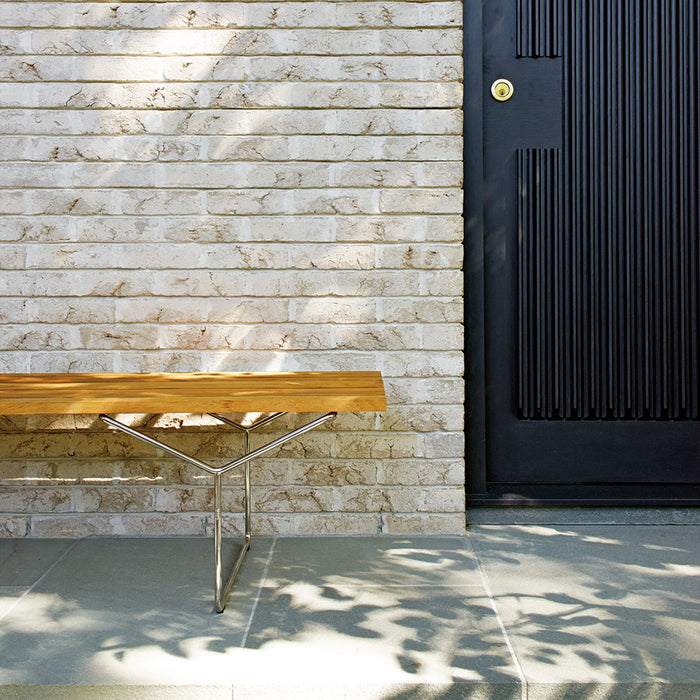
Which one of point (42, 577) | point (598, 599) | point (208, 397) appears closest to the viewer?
point (208, 397)

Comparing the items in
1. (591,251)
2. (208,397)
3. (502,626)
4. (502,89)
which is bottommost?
(502,626)

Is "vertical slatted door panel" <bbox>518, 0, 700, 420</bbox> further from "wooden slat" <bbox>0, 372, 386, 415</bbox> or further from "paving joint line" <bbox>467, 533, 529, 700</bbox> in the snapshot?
"wooden slat" <bbox>0, 372, 386, 415</bbox>

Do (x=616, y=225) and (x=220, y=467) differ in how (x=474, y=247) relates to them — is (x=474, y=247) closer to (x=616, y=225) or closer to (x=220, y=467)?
(x=616, y=225)

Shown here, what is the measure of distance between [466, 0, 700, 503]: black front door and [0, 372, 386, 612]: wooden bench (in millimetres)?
861

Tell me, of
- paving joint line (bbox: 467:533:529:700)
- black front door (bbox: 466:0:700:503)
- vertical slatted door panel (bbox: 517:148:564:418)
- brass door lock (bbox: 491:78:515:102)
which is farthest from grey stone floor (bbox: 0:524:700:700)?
brass door lock (bbox: 491:78:515:102)

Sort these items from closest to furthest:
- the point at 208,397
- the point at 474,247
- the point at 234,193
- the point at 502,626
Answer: the point at 208,397
the point at 502,626
the point at 234,193
the point at 474,247

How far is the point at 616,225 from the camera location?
9.67 ft

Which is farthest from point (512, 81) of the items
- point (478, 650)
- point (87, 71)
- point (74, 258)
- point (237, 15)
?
point (478, 650)

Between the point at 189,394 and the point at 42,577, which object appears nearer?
the point at 189,394

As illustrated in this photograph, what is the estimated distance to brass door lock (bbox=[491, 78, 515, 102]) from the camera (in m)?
2.93

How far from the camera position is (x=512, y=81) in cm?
294

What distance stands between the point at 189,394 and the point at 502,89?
190cm

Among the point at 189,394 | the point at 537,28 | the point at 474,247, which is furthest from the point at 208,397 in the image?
the point at 537,28

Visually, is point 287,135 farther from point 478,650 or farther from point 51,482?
point 478,650
